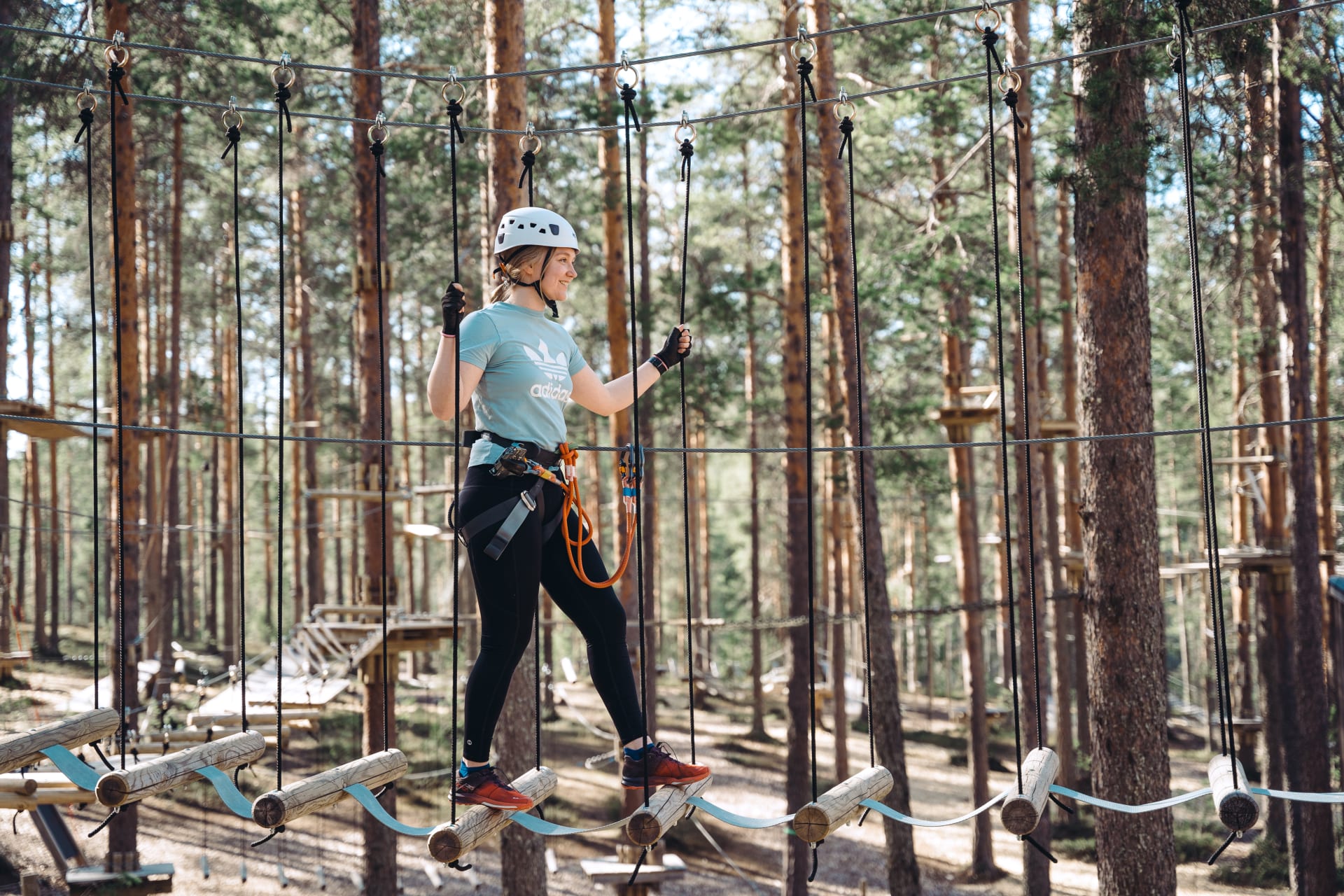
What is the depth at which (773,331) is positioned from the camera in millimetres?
20281

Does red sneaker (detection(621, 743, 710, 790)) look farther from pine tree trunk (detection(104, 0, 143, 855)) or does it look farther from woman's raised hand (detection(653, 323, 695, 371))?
pine tree trunk (detection(104, 0, 143, 855))

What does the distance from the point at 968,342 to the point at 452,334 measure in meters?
13.1

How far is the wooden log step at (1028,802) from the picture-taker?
2980 mm

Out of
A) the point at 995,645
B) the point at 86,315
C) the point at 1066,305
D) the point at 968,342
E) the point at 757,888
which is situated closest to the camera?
the point at 1066,305

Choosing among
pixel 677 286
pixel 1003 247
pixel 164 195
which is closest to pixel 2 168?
pixel 677 286

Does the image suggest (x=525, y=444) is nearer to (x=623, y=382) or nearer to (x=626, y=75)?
(x=623, y=382)

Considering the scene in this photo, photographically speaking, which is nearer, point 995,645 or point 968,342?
point 968,342

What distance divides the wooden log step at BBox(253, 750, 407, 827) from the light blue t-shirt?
957 mm

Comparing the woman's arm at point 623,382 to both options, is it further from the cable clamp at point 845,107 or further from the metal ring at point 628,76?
the cable clamp at point 845,107

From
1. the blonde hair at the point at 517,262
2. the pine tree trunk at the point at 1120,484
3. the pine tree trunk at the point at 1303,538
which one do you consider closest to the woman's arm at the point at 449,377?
the blonde hair at the point at 517,262

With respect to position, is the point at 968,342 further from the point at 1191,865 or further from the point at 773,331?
the point at 1191,865

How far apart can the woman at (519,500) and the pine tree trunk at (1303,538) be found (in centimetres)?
829

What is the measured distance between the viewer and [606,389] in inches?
138

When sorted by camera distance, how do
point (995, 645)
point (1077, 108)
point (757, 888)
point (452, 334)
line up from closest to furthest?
point (452, 334) → point (1077, 108) → point (757, 888) → point (995, 645)
